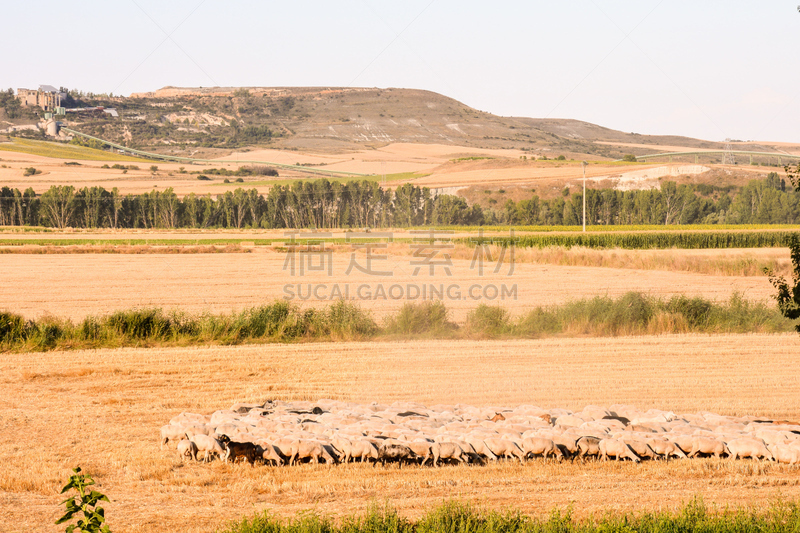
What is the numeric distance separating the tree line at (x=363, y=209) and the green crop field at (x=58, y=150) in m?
74.2

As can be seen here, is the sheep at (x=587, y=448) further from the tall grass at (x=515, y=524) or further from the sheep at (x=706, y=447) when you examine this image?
the tall grass at (x=515, y=524)

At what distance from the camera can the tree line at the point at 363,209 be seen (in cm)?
9362

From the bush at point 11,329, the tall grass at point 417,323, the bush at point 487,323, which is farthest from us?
the bush at point 487,323

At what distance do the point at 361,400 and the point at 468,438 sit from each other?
4030 mm

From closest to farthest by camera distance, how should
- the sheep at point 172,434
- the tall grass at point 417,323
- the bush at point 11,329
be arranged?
the sheep at point 172,434
the bush at point 11,329
the tall grass at point 417,323

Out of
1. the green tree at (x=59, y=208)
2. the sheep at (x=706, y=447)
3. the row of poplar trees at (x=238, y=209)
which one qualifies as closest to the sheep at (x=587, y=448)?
the sheep at (x=706, y=447)

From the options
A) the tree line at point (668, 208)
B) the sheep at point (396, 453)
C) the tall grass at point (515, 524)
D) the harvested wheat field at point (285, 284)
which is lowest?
the harvested wheat field at point (285, 284)

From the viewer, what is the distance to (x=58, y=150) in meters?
180

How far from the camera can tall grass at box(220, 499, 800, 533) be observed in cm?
566

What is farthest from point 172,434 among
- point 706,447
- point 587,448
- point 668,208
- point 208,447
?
point 668,208

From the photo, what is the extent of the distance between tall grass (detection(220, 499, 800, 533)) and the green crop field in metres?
185

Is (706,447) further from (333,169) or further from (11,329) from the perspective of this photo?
Answer: (333,169)

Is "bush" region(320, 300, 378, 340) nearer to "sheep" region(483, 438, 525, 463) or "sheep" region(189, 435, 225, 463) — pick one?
"sheep" region(189, 435, 225, 463)

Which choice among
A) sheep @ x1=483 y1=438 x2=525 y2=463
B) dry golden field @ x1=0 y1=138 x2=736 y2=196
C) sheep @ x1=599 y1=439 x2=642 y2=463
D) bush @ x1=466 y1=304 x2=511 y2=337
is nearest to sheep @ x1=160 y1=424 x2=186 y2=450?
sheep @ x1=483 y1=438 x2=525 y2=463
